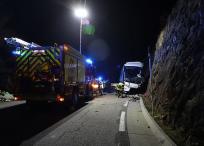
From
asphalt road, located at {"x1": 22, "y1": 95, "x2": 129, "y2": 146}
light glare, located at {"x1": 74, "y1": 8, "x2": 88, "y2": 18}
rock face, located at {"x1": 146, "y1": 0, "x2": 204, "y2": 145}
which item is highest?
light glare, located at {"x1": 74, "y1": 8, "x2": 88, "y2": 18}

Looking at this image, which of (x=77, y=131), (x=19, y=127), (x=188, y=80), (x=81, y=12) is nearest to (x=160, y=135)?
(x=188, y=80)

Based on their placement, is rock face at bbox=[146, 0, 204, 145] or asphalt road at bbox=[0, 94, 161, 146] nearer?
rock face at bbox=[146, 0, 204, 145]

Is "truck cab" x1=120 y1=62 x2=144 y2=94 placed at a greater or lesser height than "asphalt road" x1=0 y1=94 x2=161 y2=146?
greater

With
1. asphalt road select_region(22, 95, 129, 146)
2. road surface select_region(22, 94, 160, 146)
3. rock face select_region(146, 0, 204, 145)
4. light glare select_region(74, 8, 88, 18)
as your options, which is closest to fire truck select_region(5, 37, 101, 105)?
road surface select_region(22, 94, 160, 146)

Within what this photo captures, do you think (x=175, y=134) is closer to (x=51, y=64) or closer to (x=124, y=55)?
(x=51, y=64)

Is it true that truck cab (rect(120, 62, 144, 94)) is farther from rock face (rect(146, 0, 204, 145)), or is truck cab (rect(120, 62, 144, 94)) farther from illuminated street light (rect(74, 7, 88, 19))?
rock face (rect(146, 0, 204, 145))

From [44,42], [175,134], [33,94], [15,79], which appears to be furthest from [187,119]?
[44,42]

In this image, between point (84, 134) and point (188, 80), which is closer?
point (84, 134)

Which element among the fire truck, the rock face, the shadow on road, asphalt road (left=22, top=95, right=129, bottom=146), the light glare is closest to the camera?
the rock face

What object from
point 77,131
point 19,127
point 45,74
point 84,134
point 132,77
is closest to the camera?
point 84,134

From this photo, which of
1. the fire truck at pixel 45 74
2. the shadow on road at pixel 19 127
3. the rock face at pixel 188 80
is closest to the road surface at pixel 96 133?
the shadow on road at pixel 19 127

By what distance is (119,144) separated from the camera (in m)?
7.73

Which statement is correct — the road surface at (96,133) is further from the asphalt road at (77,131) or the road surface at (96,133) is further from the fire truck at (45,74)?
the fire truck at (45,74)

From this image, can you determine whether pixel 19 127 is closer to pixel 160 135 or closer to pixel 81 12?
pixel 160 135
